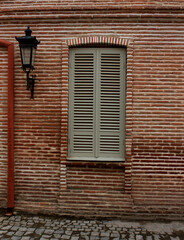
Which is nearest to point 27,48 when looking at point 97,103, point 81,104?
point 81,104

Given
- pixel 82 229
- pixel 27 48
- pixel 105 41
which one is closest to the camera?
pixel 82 229

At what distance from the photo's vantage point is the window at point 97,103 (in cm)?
505

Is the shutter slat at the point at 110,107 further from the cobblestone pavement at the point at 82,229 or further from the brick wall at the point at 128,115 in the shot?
the cobblestone pavement at the point at 82,229

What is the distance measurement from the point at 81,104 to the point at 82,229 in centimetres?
259

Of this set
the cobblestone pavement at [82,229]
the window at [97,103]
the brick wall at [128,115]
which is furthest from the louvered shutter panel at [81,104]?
the cobblestone pavement at [82,229]

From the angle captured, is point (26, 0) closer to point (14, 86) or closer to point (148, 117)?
point (14, 86)

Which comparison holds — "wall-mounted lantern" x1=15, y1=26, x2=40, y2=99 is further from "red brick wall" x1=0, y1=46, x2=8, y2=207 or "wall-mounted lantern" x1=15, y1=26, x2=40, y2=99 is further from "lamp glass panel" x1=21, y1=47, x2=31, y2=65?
"red brick wall" x1=0, y1=46, x2=8, y2=207

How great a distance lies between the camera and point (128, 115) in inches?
194

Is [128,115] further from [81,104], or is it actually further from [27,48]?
[27,48]

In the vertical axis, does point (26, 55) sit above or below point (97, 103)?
above

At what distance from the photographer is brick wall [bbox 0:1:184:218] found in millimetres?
4891

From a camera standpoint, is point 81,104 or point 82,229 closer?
point 82,229

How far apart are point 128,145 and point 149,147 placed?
1.52 ft

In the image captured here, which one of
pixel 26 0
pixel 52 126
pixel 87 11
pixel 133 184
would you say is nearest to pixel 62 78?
pixel 52 126
